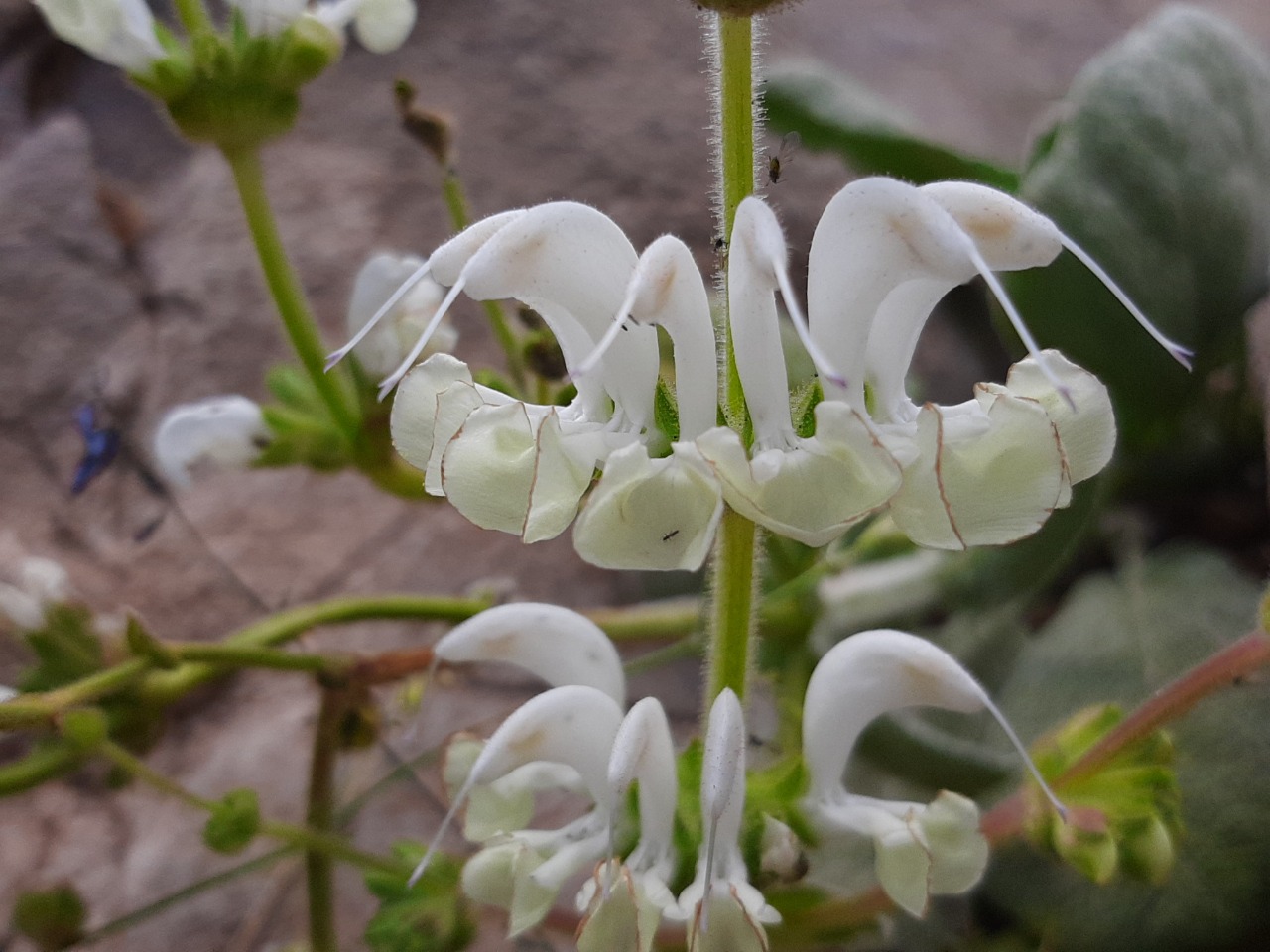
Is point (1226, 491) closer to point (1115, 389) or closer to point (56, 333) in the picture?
point (1115, 389)

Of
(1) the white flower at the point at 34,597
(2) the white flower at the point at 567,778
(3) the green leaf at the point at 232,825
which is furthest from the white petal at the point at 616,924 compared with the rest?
(1) the white flower at the point at 34,597

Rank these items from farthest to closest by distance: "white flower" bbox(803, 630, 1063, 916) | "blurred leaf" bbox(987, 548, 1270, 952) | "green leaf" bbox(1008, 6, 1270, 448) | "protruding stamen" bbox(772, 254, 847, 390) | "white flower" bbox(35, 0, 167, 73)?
"green leaf" bbox(1008, 6, 1270, 448), "blurred leaf" bbox(987, 548, 1270, 952), "white flower" bbox(35, 0, 167, 73), "white flower" bbox(803, 630, 1063, 916), "protruding stamen" bbox(772, 254, 847, 390)

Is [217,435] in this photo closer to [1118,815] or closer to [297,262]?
[1118,815]

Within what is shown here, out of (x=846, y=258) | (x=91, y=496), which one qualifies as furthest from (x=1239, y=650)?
(x=91, y=496)

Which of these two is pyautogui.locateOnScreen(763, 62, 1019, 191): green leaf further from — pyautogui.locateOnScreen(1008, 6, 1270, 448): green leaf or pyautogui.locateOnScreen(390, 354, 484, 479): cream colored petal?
pyautogui.locateOnScreen(390, 354, 484, 479): cream colored petal

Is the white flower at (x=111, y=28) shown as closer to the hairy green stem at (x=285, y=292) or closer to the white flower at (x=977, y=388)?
the hairy green stem at (x=285, y=292)

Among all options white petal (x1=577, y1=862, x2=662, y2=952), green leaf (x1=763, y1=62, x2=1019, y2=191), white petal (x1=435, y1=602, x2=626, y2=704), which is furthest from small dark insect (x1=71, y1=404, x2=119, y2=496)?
green leaf (x1=763, y1=62, x2=1019, y2=191)
